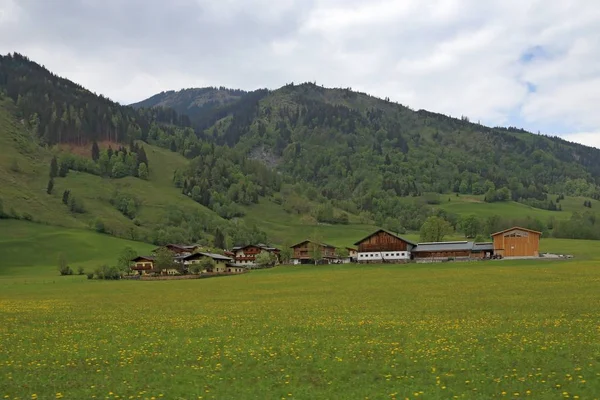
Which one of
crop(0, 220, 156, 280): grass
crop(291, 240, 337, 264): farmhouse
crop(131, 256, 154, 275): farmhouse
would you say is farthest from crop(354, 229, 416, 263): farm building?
crop(0, 220, 156, 280): grass

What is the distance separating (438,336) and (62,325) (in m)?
28.1

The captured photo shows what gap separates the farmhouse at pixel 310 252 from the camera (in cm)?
14924

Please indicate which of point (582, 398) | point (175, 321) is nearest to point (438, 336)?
point (582, 398)

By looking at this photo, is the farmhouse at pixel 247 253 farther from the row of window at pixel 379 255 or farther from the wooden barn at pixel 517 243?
the wooden barn at pixel 517 243

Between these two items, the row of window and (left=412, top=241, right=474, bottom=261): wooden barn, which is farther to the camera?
the row of window

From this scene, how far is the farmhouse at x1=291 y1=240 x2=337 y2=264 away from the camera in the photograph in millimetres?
149238

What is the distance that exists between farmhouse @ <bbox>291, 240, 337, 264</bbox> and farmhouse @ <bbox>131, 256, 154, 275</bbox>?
44.5 meters

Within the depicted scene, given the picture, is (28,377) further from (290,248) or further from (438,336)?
(290,248)

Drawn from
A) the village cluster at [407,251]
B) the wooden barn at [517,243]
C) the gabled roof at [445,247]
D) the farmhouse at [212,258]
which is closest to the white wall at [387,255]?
the village cluster at [407,251]

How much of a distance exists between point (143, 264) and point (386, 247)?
236ft

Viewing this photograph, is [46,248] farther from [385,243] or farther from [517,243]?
[517,243]

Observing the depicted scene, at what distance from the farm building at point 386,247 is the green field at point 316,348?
87367mm

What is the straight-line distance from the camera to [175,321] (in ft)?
130

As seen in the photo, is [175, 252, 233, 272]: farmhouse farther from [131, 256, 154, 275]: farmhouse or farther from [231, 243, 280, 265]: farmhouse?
[231, 243, 280, 265]: farmhouse
